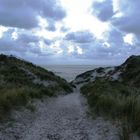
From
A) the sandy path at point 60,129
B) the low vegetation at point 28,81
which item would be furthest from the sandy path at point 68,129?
the low vegetation at point 28,81

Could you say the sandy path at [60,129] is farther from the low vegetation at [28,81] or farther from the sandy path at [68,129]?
the low vegetation at [28,81]

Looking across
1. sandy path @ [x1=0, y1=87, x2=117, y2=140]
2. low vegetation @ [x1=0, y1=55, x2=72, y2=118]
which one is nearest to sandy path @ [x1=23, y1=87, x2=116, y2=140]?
sandy path @ [x1=0, y1=87, x2=117, y2=140]

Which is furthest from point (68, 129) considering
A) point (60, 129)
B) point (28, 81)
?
point (28, 81)

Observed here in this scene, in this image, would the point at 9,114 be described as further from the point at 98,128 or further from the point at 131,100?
the point at 131,100

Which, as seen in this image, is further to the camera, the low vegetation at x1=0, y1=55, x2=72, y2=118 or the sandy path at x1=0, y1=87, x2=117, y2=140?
the low vegetation at x1=0, y1=55, x2=72, y2=118

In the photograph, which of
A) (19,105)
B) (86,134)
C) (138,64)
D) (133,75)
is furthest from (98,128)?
(138,64)

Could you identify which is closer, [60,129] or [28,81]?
[60,129]

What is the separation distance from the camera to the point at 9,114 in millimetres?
13781

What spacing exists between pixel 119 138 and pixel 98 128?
2.79m

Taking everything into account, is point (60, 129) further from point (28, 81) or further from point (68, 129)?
point (28, 81)

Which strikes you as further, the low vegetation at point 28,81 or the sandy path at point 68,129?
the low vegetation at point 28,81

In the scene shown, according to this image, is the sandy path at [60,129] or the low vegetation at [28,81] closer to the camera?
the sandy path at [60,129]

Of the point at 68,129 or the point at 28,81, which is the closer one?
the point at 68,129

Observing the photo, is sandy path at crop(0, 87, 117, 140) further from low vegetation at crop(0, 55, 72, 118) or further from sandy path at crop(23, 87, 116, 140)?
low vegetation at crop(0, 55, 72, 118)
